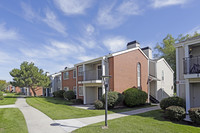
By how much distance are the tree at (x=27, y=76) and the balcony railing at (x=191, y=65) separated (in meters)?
25.3

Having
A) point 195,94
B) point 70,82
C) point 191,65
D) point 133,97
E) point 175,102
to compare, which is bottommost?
point 133,97

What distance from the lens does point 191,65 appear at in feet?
37.2

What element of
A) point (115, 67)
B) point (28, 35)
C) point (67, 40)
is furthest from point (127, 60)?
point (28, 35)

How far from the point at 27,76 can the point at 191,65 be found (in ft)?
86.9

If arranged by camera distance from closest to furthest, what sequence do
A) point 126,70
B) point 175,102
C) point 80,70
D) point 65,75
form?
point 175,102 < point 126,70 < point 80,70 < point 65,75

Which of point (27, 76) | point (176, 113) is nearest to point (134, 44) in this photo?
point (176, 113)

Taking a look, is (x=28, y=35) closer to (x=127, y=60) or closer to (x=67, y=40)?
(x=67, y=40)

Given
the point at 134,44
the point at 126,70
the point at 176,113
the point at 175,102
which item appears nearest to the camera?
the point at 176,113

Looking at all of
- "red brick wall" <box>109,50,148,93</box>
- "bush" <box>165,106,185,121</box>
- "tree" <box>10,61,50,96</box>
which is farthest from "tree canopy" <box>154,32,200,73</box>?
"tree" <box>10,61,50,96</box>

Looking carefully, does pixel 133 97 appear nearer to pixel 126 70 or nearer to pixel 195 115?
pixel 126 70

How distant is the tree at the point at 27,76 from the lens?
1024 inches

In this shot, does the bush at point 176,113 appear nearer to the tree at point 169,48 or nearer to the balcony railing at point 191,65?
the balcony railing at point 191,65

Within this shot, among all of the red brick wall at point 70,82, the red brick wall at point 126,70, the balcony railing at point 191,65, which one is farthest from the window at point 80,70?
the balcony railing at point 191,65

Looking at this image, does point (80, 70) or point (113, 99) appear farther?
point (80, 70)
